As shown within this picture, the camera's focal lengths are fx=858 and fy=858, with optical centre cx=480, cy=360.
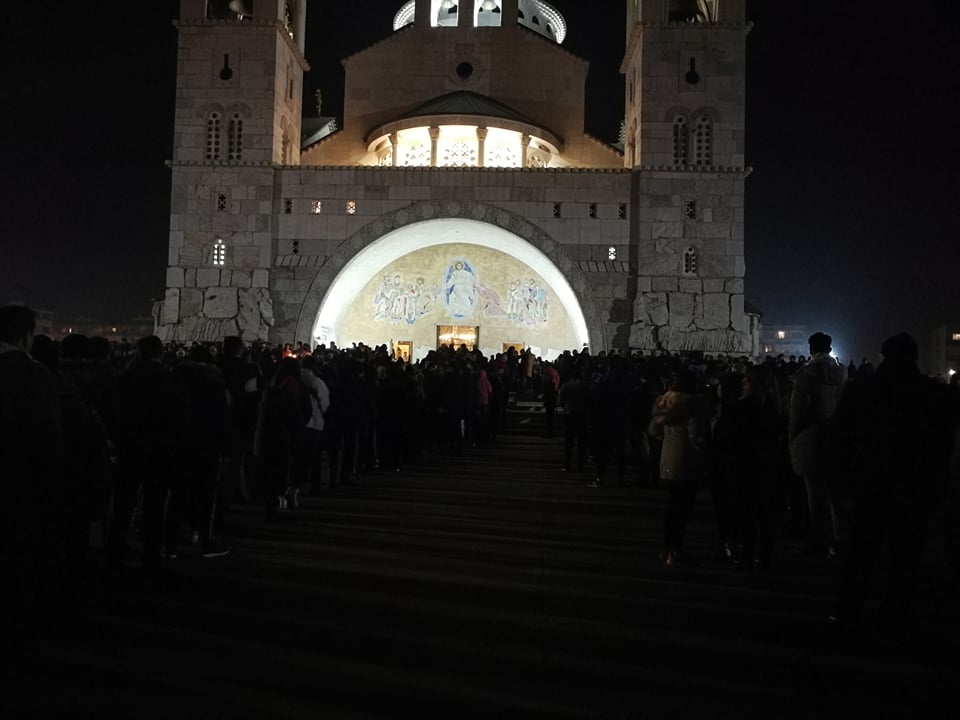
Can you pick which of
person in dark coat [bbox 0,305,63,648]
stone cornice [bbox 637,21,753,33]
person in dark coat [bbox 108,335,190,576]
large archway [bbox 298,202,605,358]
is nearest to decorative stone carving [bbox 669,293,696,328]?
large archway [bbox 298,202,605,358]

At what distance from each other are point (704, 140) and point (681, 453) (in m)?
24.1

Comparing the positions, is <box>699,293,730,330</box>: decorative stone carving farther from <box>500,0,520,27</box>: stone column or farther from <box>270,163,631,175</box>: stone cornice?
<box>500,0,520,27</box>: stone column

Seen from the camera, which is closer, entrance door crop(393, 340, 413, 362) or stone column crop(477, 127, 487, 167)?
stone column crop(477, 127, 487, 167)

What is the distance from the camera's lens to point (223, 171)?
2948 centimetres

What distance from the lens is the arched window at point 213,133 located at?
2977cm

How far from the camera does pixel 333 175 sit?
29547 millimetres

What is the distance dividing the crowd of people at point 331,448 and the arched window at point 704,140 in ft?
61.0

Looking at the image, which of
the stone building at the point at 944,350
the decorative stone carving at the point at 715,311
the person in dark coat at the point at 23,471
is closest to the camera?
the person in dark coat at the point at 23,471

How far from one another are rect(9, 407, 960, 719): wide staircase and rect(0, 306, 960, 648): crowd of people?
1.37 feet

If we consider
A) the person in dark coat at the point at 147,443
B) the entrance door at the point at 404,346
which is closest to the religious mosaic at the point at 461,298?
the entrance door at the point at 404,346

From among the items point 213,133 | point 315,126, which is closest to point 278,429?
point 213,133

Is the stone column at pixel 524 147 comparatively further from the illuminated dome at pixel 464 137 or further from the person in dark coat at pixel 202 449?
the person in dark coat at pixel 202 449

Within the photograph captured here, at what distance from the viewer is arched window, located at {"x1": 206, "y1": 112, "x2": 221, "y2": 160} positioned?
29.8 meters

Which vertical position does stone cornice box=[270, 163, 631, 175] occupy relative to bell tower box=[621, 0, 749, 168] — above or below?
below
